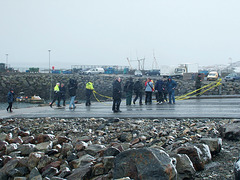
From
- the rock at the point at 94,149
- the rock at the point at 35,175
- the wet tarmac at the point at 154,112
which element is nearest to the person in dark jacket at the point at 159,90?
the wet tarmac at the point at 154,112

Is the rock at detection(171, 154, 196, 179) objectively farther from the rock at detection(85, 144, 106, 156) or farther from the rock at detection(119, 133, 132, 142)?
the rock at detection(119, 133, 132, 142)

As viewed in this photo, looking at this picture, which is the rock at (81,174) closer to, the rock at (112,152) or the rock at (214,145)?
the rock at (112,152)

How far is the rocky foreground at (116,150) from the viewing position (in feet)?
20.0

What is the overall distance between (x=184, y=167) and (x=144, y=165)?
98 centimetres

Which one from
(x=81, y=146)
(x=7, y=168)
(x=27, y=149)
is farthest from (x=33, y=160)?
(x=81, y=146)

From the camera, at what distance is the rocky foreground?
609 centimetres

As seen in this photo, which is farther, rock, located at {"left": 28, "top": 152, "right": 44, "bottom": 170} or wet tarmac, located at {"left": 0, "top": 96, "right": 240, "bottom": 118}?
wet tarmac, located at {"left": 0, "top": 96, "right": 240, "bottom": 118}

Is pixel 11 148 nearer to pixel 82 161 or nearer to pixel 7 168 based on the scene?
pixel 7 168

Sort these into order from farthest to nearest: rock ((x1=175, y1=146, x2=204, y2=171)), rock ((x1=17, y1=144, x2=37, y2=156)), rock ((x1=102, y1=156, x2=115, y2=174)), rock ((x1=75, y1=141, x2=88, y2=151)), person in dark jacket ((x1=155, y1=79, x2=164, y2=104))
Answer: person in dark jacket ((x1=155, y1=79, x2=164, y2=104)) < rock ((x1=17, y1=144, x2=37, y2=156)) < rock ((x1=75, y1=141, x2=88, y2=151)) < rock ((x1=102, y1=156, x2=115, y2=174)) < rock ((x1=175, y1=146, x2=204, y2=171))

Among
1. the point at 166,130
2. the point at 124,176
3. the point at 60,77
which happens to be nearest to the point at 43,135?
the point at 166,130

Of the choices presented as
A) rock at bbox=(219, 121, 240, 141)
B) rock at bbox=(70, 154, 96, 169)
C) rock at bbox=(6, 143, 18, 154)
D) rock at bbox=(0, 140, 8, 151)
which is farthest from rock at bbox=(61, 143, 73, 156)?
rock at bbox=(219, 121, 240, 141)

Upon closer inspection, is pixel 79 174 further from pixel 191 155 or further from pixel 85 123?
pixel 85 123

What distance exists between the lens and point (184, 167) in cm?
630

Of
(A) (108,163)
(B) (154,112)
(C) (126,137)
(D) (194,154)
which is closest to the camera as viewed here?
(D) (194,154)
